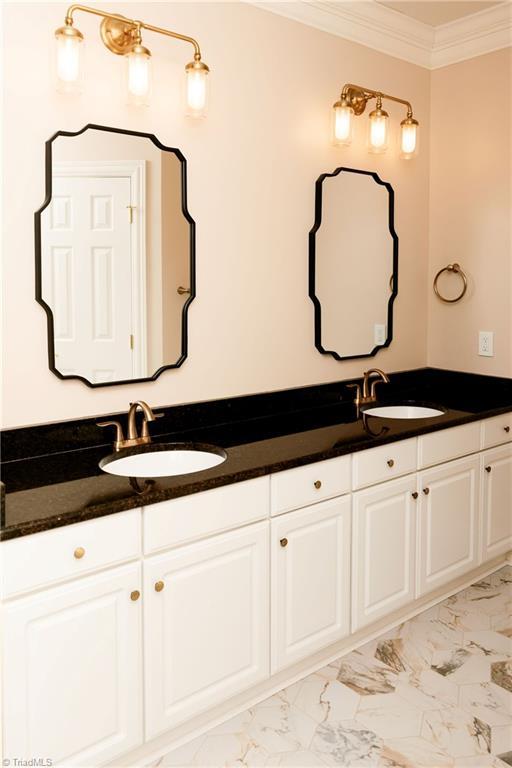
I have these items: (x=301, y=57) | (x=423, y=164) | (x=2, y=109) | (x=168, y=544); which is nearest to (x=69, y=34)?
(x=2, y=109)

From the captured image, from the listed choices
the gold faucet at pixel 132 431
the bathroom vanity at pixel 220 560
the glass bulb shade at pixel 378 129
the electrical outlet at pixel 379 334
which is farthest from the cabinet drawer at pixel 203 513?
the glass bulb shade at pixel 378 129

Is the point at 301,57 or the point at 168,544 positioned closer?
the point at 168,544

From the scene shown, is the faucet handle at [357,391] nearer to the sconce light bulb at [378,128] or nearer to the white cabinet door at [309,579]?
the white cabinet door at [309,579]

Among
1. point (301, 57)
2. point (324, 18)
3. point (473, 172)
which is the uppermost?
point (324, 18)

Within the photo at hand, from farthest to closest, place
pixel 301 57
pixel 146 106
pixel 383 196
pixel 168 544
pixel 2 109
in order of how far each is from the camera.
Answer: pixel 383 196, pixel 301 57, pixel 146 106, pixel 2 109, pixel 168 544

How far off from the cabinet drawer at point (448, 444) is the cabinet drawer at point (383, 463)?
2.7 inches

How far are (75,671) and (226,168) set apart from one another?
182cm

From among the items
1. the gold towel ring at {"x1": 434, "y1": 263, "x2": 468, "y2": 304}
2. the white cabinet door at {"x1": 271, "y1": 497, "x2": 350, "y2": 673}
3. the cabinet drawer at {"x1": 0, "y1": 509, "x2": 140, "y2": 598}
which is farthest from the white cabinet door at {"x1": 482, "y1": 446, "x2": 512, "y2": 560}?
the cabinet drawer at {"x1": 0, "y1": 509, "x2": 140, "y2": 598}

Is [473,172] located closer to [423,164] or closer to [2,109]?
[423,164]

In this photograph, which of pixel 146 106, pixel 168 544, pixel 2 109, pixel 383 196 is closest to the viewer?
pixel 168 544

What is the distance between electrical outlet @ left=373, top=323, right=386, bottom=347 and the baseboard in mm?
1113

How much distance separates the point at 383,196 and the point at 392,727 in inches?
88.5

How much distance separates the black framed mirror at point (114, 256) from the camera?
87.6 inches

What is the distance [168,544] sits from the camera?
1.93m
